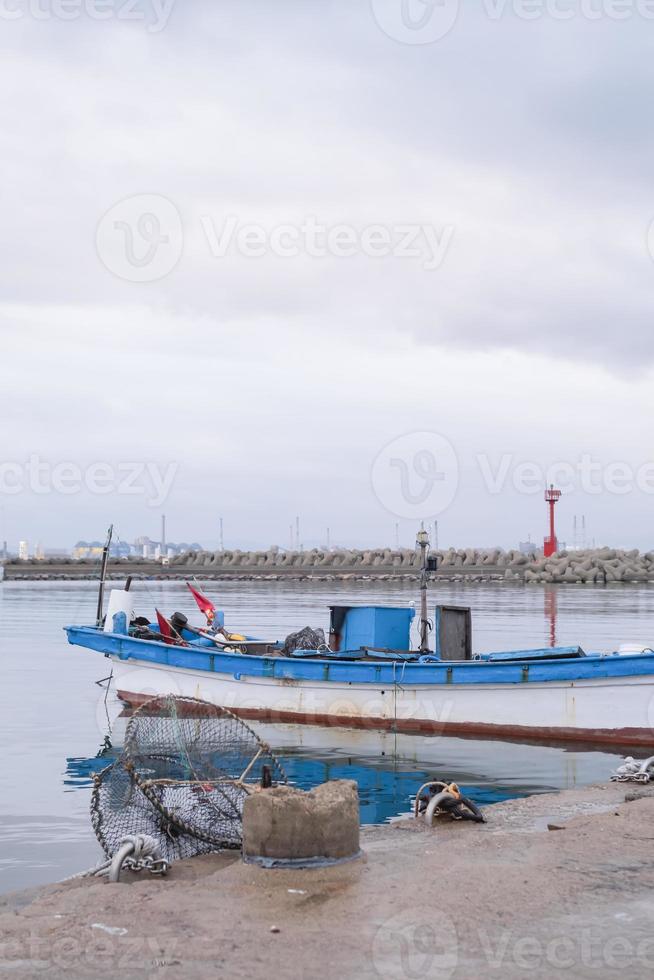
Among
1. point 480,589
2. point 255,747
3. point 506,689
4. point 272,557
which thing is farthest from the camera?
point 272,557

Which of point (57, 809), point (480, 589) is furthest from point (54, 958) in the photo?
point (480, 589)

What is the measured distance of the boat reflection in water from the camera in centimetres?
1430

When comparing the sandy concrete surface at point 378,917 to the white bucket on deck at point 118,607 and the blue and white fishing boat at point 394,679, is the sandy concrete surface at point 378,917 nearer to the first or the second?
the blue and white fishing boat at point 394,679

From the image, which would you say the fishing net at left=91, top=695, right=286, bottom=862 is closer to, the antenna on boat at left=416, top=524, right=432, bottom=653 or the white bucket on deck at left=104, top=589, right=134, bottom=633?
the antenna on boat at left=416, top=524, right=432, bottom=653

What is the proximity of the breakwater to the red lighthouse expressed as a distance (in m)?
1.11

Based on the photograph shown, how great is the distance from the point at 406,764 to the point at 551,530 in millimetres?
75115

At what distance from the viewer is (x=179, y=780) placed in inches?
400

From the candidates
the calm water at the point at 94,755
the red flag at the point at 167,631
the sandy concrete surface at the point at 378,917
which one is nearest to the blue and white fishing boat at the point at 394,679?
the red flag at the point at 167,631

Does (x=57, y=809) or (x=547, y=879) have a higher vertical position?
(x=547, y=879)

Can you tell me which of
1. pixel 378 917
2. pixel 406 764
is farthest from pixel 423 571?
pixel 378 917

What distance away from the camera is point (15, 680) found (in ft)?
85.9

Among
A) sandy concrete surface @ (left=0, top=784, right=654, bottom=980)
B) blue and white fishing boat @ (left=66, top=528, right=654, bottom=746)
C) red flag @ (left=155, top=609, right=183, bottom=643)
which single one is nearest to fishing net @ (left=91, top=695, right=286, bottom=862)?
sandy concrete surface @ (left=0, top=784, right=654, bottom=980)

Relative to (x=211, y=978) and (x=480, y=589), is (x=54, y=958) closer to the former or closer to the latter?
(x=211, y=978)

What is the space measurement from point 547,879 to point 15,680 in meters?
21.0
